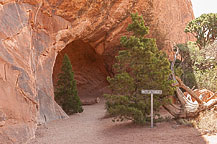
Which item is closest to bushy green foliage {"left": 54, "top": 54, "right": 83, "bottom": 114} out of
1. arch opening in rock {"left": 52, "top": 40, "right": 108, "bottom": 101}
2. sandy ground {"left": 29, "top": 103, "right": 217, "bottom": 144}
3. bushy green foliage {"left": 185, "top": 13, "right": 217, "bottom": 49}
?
sandy ground {"left": 29, "top": 103, "right": 217, "bottom": 144}

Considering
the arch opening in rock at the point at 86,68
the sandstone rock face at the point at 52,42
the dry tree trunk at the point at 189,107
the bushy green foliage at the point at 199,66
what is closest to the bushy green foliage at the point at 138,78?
the dry tree trunk at the point at 189,107

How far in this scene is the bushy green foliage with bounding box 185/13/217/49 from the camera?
17594mm

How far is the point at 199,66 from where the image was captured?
16.5 metres

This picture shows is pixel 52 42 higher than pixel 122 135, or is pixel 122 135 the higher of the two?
pixel 52 42

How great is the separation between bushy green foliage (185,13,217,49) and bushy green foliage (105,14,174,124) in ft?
36.5

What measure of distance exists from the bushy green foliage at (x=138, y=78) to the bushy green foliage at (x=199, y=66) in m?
6.63

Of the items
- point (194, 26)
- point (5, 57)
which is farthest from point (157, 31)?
point (5, 57)

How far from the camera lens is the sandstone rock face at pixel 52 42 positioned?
6.29 metres

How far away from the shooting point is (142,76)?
837 centimetres

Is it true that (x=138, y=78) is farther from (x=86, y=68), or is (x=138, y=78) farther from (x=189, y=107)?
(x=86, y=68)

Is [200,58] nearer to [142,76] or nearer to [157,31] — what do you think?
[157,31]

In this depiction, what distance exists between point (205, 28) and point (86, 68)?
39.7 ft

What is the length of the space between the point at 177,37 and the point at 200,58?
5280 mm

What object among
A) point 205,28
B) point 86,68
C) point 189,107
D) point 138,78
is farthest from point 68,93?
point 205,28
